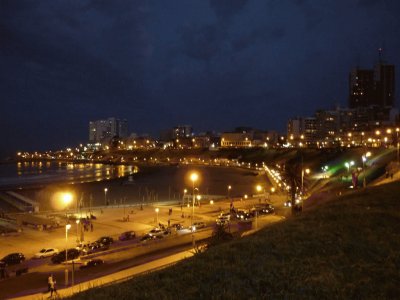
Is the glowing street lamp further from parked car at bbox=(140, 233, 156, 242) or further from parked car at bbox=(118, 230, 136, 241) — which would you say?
parked car at bbox=(140, 233, 156, 242)

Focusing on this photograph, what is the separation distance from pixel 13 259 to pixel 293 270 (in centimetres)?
1554

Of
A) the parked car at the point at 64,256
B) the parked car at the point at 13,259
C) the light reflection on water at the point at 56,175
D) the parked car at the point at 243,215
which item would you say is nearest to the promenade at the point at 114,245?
the parked car at the point at 64,256

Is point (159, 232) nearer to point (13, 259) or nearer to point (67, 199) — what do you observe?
point (13, 259)

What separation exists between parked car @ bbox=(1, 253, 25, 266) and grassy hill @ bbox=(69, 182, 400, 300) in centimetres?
1333

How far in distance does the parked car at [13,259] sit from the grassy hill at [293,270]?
13.3m

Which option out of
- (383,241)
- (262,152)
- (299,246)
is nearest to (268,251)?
(299,246)

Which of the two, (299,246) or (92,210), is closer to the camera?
(299,246)

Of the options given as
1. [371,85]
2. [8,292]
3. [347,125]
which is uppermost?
[371,85]

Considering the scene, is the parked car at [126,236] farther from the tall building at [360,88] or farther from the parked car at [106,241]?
the tall building at [360,88]

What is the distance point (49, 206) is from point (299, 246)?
35273mm

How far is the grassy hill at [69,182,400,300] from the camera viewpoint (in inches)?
239

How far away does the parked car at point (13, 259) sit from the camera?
1855 centimetres

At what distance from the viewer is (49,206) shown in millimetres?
39875

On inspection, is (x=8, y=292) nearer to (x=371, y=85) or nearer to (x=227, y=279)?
(x=227, y=279)
